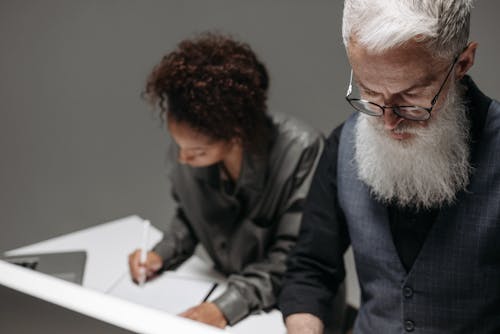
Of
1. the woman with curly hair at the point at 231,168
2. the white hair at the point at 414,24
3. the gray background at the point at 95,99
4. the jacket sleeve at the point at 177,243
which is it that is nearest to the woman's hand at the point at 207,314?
the woman with curly hair at the point at 231,168

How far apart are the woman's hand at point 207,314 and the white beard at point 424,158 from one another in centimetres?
49

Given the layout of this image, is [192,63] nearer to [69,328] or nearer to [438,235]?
[438,235]

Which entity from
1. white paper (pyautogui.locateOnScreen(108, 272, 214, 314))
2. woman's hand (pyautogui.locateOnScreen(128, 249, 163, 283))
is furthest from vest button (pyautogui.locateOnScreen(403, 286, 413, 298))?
woman's hand (pyautogui.locateOnScreen(128, 249, 163, 283))

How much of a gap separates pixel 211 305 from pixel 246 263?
260 millimetres

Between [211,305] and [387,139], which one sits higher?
[387,139]

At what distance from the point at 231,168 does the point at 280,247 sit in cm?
25

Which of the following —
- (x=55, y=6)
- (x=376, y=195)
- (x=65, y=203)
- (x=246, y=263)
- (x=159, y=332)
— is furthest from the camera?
(x=65, y=203)

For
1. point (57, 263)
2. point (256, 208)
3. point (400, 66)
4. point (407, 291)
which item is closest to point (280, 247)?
point (256, 208)

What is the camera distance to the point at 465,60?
88 centimetres

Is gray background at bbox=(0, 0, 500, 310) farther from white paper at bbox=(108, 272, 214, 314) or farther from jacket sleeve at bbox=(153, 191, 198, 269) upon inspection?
white paper at bbox=(108, 272, 214, 314)

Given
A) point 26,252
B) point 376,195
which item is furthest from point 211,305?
point 26,252

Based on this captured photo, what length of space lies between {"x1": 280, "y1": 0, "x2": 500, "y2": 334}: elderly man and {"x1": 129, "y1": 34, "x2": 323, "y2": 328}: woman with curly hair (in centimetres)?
25

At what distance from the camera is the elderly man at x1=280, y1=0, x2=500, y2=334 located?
33.0 inches

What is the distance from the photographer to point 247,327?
4.28ft
